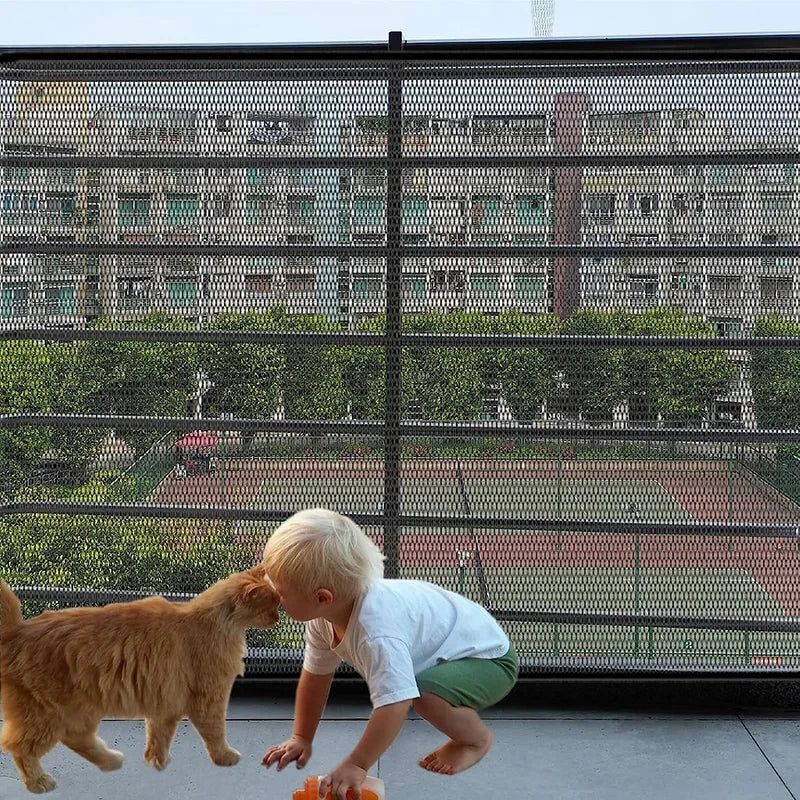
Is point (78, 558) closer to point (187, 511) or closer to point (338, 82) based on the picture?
point (187, 511)

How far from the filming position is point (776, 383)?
338 centimetres

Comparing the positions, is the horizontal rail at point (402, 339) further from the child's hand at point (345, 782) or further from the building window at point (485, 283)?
the child's hand at point (345, 782)

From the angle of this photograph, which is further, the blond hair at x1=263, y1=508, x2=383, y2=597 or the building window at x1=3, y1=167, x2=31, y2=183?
the building window at x1=3, y1=167, x2=31, y2=183

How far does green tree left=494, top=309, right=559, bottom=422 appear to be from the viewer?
3.34 metres

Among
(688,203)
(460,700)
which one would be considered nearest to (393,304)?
(688,203)

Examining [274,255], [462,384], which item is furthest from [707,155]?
[274,255]

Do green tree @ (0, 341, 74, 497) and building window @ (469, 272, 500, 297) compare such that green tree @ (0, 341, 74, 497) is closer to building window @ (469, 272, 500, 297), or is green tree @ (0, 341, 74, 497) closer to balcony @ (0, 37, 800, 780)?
balcony @ (0, 37, 800, 780)

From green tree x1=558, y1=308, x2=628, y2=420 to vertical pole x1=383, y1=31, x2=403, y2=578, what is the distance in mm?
505

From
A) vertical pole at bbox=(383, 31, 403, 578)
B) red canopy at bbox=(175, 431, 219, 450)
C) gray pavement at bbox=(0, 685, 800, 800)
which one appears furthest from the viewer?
red canopy at bbox=(175, 431, 219, 450)

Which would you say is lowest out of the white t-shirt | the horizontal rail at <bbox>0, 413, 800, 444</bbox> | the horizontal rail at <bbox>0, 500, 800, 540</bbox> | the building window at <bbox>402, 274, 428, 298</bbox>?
the white t-shirt

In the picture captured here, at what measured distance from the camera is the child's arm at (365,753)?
2.42 metres

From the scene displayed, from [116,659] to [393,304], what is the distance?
1340 mm

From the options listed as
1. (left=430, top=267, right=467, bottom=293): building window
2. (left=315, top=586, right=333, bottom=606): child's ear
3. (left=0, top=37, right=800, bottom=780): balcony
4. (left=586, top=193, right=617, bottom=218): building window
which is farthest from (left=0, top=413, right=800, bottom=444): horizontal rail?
(left=315, top=586, right=333, bottom=606): child's ear

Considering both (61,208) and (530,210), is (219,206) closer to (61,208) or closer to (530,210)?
(61,208)
